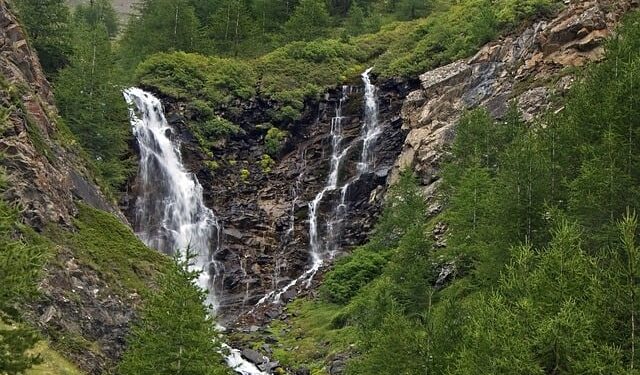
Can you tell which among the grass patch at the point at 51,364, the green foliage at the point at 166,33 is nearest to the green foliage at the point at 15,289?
the grass patch at the point at 51,364

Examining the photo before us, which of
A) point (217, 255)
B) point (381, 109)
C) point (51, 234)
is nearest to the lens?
point (51, 234)

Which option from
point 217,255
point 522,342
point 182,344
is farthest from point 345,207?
point 522,342

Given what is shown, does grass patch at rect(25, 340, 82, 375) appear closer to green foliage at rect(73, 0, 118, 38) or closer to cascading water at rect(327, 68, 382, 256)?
cascading water at rect(327, 68, 382, 256)

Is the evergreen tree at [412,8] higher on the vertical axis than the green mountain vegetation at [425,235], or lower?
higher

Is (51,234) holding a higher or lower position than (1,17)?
lower

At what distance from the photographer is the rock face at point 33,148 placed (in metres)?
26.3

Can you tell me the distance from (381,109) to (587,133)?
2959cm

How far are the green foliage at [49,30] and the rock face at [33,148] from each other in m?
3.81

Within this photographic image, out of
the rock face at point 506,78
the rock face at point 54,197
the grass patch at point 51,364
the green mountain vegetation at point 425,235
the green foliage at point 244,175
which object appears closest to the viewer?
the green mountain vegetation at point 425,235

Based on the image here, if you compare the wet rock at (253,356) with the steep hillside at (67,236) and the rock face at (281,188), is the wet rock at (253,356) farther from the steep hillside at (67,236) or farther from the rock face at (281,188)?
the rock face at (281,188)

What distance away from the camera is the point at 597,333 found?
13.5m

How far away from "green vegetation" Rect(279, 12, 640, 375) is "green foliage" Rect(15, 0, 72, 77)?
79.9 ft

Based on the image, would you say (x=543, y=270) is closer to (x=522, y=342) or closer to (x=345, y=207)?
(x=522, y=342)

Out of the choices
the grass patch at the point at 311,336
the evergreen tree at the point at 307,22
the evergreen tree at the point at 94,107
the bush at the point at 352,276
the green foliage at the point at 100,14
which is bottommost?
the grass patch at the point at 311,336
